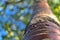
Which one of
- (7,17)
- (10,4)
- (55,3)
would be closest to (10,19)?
(7,17)

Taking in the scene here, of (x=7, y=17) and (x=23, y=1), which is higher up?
(x=23, y=1)

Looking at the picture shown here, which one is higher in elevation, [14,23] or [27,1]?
[27,1]

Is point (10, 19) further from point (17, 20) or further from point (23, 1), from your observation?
point (23, 1)

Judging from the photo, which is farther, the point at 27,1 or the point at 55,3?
the point at 27,1

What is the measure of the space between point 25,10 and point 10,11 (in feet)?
0.53

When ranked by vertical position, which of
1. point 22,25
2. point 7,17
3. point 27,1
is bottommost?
point 22,25

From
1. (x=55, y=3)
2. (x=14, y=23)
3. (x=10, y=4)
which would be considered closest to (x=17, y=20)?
(x=14, y=23)

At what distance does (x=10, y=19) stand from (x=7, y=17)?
0.04 metres

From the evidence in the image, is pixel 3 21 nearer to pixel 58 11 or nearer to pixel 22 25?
pixel 22 25

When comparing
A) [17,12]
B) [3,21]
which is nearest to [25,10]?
[17,12]

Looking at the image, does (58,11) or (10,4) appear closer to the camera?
(58,11)

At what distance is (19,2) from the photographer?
6.86 ft

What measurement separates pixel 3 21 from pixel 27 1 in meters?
0.34

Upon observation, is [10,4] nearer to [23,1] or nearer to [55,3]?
[23,1]
